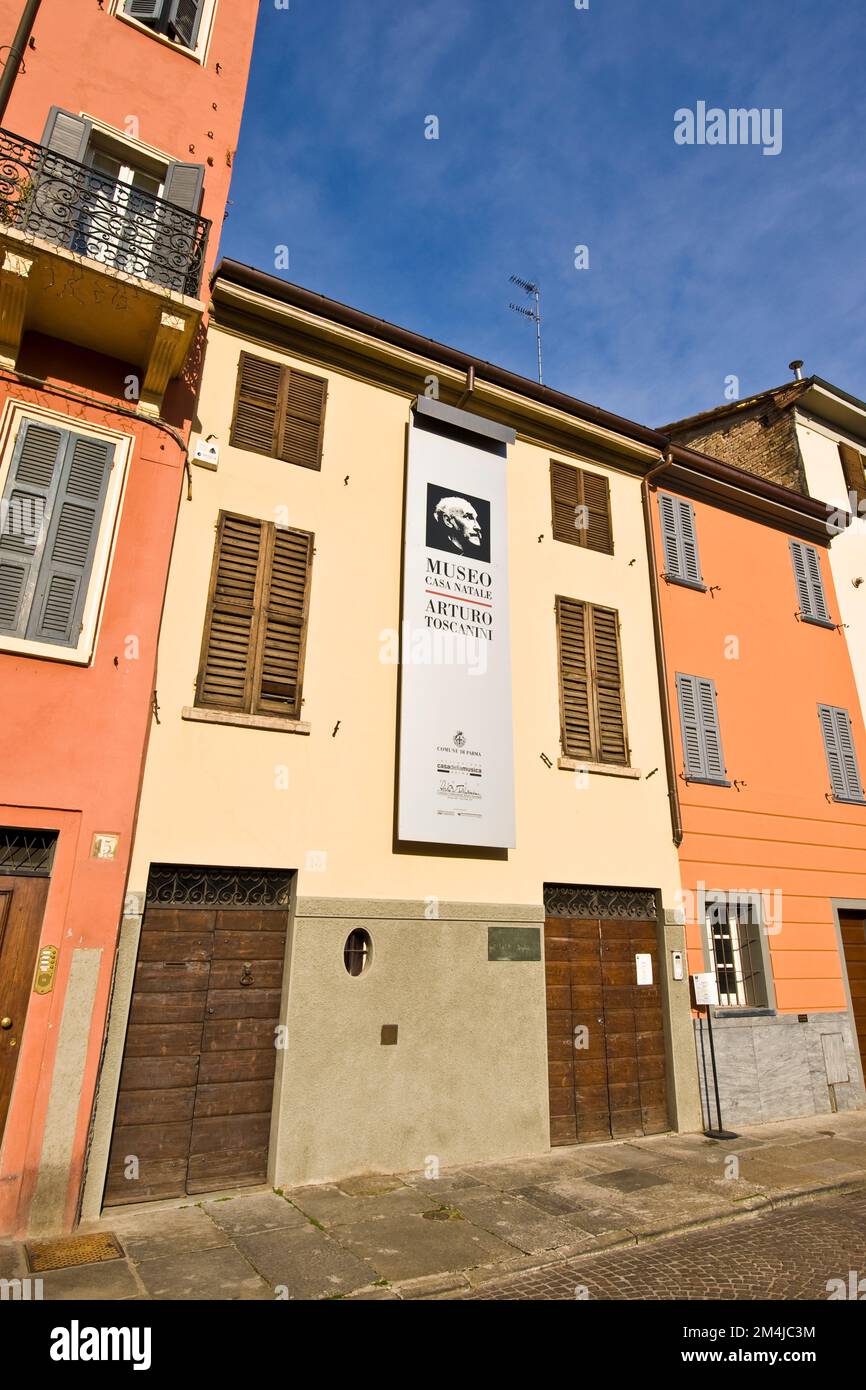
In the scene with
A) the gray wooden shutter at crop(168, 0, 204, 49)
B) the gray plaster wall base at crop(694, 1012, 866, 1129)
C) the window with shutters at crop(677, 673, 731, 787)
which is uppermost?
the gray wooden shutter at crop(168, 0, 204, 49)

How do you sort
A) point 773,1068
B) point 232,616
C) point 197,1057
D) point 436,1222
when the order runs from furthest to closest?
point 773,1068, point 232,616, point 197,1057, point 436,1222

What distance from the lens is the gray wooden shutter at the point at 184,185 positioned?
362 inches

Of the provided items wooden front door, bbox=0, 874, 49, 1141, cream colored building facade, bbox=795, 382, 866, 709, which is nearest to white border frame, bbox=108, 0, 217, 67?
wooden front door, bbox=0, 874, 49, 1141

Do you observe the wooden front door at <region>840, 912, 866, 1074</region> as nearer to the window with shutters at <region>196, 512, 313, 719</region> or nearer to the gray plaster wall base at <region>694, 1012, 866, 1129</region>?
the gray plaster wall base at <region>694, 1012, 866, 1129</region>

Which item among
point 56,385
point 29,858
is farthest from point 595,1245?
point 56,385

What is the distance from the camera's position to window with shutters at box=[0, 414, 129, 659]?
7621mm

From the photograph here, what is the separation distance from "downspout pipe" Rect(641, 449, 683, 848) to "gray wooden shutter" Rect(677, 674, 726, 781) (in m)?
0.38

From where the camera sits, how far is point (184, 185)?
9328 millimetres

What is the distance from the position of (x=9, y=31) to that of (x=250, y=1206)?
13.5 metres

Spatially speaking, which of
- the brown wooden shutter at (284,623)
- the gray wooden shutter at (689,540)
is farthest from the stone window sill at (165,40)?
the gray wooden shutter at (689,540)

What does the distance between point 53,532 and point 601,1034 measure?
9381 millimetres

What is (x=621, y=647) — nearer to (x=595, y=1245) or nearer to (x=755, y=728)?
(x=755, y=728)

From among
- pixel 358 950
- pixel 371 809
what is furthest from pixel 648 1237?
pixel 371 809

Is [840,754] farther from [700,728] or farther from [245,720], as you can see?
[245,720]
